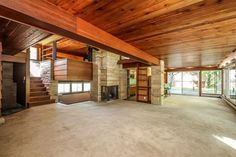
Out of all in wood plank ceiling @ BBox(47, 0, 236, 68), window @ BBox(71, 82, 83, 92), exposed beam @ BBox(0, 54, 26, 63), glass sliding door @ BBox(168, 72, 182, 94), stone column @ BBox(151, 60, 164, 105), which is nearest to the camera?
wood plank ceiling @ BBox(47, 0, 236, 68)

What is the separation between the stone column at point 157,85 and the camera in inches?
246

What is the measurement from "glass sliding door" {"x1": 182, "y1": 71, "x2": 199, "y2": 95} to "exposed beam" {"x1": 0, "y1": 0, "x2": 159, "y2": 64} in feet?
35.3

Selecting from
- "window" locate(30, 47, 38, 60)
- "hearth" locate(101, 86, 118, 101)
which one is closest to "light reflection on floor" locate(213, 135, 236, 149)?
"hearth" locate(101, 86, 118, 101)

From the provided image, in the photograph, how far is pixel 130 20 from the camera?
2.13 metres

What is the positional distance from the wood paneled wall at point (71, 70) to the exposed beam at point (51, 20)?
414 cm

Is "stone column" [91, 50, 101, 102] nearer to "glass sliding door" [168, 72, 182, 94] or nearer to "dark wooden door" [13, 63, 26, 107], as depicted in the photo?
"dark wooden door" [13, 63, 26, 107]

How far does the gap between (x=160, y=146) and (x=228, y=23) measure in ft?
8.37

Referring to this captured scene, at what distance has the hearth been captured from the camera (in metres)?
7.32

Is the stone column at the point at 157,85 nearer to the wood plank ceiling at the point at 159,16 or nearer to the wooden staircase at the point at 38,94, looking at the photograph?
the wood plank ceiling at the point at 159,16

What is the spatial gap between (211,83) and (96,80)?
433 inches

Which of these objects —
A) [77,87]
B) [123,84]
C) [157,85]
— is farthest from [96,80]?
[157,85]

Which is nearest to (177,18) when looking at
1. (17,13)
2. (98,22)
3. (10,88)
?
(98,22)

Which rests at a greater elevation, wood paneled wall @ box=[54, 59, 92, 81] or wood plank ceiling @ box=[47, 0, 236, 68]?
wood plank ceiling @ box=[47, 0, 236, 68]

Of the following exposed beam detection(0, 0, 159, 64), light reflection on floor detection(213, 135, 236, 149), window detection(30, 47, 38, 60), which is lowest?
light reflection on floor detection(213, 135, 236, 149)
